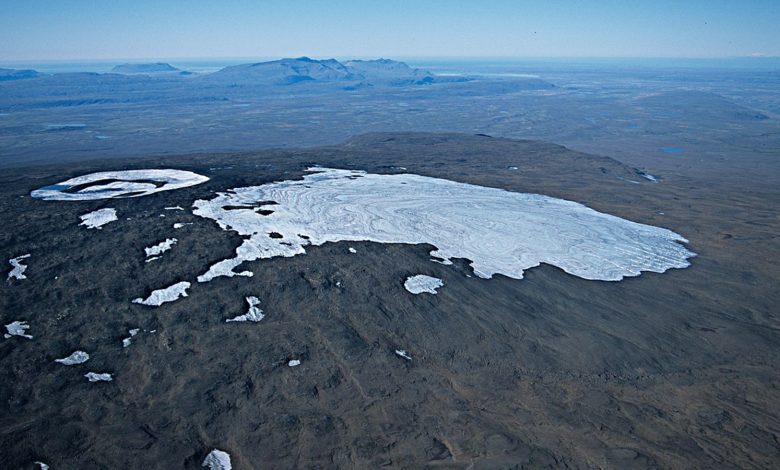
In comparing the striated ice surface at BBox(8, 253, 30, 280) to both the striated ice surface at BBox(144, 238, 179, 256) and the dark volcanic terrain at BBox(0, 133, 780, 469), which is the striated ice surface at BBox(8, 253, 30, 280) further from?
the striated ice surface at BBox(144, 238, 179, 256)

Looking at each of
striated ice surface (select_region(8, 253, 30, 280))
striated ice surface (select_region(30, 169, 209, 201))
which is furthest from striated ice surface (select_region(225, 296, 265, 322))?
striated ice surface (select_region(30, 169, 209, 201))

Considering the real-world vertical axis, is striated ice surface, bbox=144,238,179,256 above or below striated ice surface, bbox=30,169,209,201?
below

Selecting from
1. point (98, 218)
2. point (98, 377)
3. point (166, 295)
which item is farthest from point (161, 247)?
point (98, 377)

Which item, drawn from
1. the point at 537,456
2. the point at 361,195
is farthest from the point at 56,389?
the point at 361,195

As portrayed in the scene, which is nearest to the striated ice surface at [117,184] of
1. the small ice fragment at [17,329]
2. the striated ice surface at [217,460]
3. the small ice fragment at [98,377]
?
the small ice fragment at [17,329]

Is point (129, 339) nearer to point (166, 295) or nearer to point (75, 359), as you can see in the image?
point (75, 359)

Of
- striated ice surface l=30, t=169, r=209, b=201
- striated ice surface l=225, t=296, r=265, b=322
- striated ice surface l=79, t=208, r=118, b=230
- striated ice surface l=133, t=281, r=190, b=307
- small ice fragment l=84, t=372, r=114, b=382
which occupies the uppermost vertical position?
striated ice surface l=30, t=169, r=209, b=201

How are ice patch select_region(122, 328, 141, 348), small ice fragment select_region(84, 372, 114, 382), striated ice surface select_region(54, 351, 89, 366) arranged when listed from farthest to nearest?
ice patch select_region(122, 328, 141, 348), striated ice surface select_region(54, 351, 89, 366), small ice fragment select_region(84, 372, 114, 382)

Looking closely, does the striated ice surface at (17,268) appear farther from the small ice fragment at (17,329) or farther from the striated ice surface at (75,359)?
the striated ice surface at (75,359)
